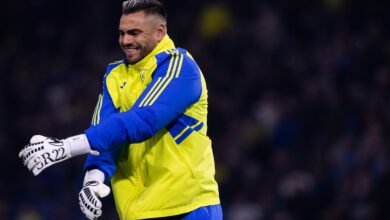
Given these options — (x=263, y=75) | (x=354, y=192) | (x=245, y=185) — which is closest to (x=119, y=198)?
(x=354, y=192)

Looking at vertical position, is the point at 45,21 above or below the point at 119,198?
below

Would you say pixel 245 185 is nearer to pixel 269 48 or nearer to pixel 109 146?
pixel 269 48

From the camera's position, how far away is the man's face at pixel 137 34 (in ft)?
15.0

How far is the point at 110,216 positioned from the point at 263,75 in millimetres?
2419

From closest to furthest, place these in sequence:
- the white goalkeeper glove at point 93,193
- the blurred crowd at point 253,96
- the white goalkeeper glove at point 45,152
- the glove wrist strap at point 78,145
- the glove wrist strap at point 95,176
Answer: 1. the white goalkeeper glove at point 45,152
2. the glove wrist strap at point 78,145
3. the white goalkeeper glove at point 93,193
4. the glove wrist strap at point 95,176
5. the blurred crowd at point 253,96

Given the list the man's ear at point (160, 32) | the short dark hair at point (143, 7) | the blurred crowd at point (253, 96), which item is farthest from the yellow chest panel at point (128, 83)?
the blurred crowd at point (253, 96)

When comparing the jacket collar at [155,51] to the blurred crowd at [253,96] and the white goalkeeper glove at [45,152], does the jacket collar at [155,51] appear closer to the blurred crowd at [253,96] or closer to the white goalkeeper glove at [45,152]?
the white goalkeeper glove at [45,152]

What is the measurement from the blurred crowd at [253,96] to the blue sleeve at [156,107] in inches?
168

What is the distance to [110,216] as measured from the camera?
1031 cm

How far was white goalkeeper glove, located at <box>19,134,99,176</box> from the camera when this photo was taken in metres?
4.11

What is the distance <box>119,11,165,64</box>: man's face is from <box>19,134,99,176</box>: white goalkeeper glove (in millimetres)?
616

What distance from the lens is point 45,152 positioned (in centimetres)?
412

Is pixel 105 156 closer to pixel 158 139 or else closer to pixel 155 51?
pixel 158 139

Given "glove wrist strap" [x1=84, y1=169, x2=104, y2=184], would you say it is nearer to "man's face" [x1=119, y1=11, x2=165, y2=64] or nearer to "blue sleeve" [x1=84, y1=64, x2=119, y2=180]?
"blue sleeve" [x1=84, y1=64, x2=119, y2=180]
